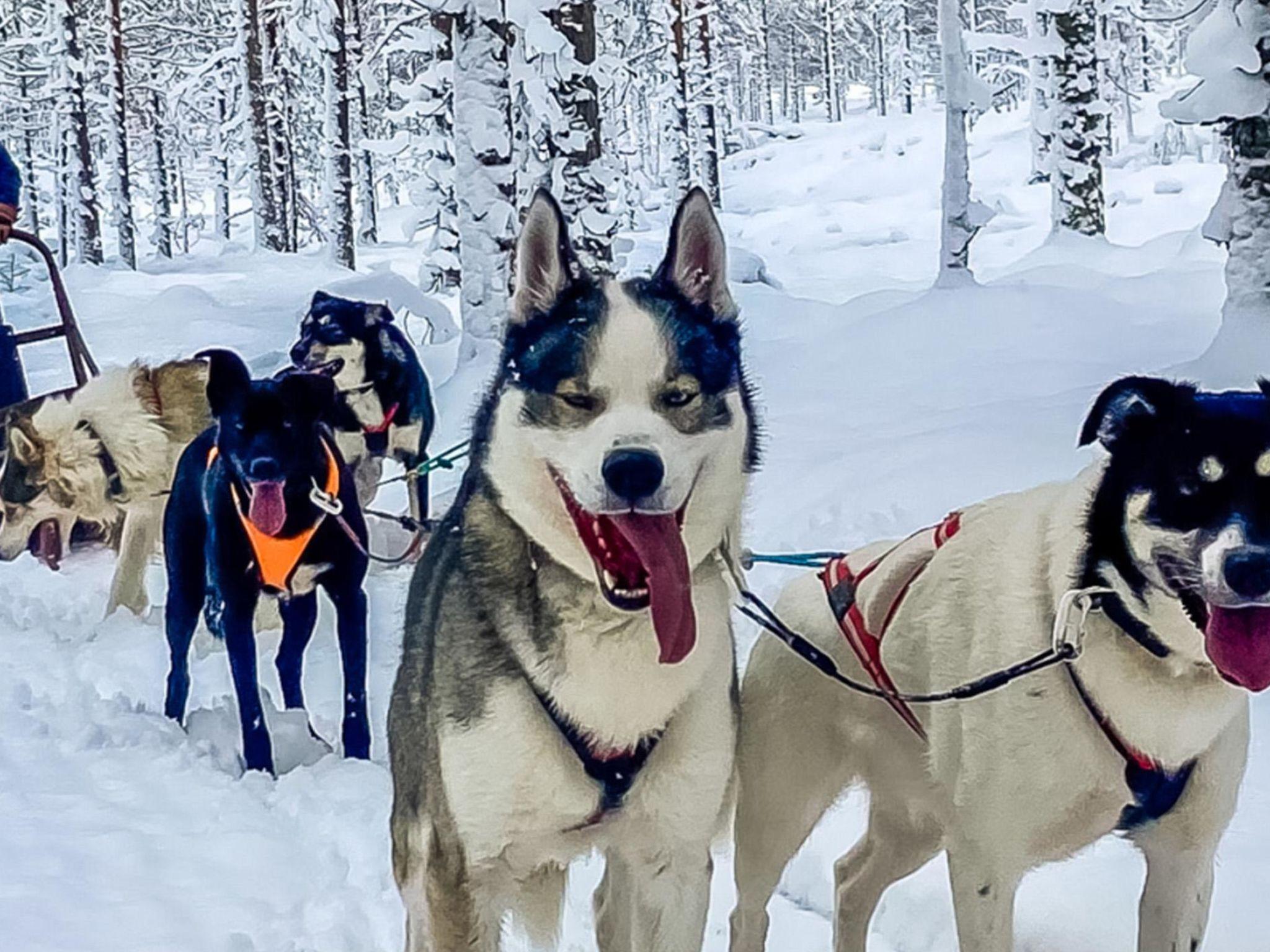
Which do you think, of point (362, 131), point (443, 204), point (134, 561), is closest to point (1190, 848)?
point (134, 561)

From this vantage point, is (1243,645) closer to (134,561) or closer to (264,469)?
(264,469)

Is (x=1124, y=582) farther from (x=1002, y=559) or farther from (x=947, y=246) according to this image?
(x=947, y=246)

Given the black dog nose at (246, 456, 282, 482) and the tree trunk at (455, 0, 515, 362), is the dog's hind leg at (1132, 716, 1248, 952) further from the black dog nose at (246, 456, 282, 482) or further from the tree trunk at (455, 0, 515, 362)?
the tree trunk at (455, 0, 515, 362)

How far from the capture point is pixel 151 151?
113 ft

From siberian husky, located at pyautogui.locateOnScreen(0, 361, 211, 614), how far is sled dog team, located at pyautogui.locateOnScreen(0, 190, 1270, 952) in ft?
11.7

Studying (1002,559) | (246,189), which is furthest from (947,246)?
(246,189)

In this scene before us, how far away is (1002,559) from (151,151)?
35.5 meters

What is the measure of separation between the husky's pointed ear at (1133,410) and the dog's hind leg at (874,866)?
1.01 metres

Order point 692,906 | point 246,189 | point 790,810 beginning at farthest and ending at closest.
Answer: point 246,189, point 790,810, point 692,906

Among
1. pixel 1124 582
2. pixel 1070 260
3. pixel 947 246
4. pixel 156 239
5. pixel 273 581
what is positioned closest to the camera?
pixel 1124 582

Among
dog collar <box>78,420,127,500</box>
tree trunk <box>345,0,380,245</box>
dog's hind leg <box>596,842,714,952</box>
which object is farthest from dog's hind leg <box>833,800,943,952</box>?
tree trunk <box>345,0,380,245</box>

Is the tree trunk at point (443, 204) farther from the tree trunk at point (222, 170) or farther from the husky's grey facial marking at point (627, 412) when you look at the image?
the tree trunk at point (222, 170)

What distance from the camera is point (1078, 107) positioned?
13672 millimetres

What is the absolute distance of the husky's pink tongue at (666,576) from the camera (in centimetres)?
205
